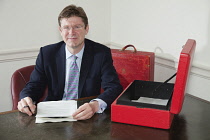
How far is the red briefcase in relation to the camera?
2.45m

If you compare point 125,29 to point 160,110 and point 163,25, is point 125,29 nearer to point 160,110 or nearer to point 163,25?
point 163,25

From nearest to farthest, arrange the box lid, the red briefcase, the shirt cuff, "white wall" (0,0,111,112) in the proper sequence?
the box lid < the shirt cuff < the red briefcase < "white wall" (0,0,111,112)

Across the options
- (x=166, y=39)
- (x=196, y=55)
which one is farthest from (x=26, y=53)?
(x=196, y=55)

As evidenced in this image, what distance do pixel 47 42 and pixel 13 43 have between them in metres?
0.34

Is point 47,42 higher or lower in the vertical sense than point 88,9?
lower

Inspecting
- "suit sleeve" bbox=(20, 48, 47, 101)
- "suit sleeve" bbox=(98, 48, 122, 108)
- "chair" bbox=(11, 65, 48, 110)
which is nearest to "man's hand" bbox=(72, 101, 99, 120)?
"suit sleeve" bbox=(98, 48, 122, 108)

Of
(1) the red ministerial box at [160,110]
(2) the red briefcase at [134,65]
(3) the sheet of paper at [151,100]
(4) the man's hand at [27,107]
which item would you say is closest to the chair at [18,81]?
(4) the man's hand at [27,107]

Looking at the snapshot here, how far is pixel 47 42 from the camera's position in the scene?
9.75 feet

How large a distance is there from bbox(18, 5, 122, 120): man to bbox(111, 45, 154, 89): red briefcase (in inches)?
13.8

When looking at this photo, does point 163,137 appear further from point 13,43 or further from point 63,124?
point 13,43

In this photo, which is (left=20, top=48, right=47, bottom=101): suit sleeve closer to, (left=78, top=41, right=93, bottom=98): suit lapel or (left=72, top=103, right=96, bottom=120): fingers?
(left=78, top=41, right=93, bottom=98): suit lapel

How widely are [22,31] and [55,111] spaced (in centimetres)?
138

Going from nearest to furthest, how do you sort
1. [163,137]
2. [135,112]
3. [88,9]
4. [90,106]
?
1. [163,137]
2. [135,112]
3. [90,106]
4. [88,9]

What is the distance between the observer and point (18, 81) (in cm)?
227
